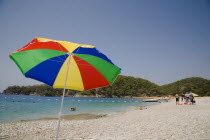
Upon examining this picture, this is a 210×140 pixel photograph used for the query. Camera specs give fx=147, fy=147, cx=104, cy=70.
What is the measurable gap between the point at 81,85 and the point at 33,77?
1095 mm

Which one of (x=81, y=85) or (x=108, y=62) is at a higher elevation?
(x=108, y=62)

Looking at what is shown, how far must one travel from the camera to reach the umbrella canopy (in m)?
3.13

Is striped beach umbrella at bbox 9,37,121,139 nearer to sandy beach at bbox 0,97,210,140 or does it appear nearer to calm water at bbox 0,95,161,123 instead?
sandy beach at bbox 0,97,210,140

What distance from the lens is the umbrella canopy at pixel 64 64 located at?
10.3 ft

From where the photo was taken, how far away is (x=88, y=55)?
11.1 feet

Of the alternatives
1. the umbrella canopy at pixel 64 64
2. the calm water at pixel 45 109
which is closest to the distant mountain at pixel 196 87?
the calm water at pixel 45 109

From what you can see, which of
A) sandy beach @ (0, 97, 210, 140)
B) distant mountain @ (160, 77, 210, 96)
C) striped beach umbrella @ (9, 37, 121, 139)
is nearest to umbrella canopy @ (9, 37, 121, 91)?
striped beach umbrella @ (9, 37, 121, 139)

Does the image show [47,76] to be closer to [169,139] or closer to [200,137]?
[169,139]

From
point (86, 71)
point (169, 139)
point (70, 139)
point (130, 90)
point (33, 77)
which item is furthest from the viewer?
point (130, 90)

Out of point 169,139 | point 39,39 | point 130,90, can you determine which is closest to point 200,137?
point 169,139

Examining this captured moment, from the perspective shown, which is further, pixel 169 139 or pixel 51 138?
pixel 51 138

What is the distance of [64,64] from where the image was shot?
3396 millimetres

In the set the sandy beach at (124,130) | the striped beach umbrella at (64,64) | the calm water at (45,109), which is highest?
the striped beach umbrella at (64,64)

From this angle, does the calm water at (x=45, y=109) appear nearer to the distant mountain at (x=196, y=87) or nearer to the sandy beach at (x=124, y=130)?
the sandy beach at (x=124, y=130)
